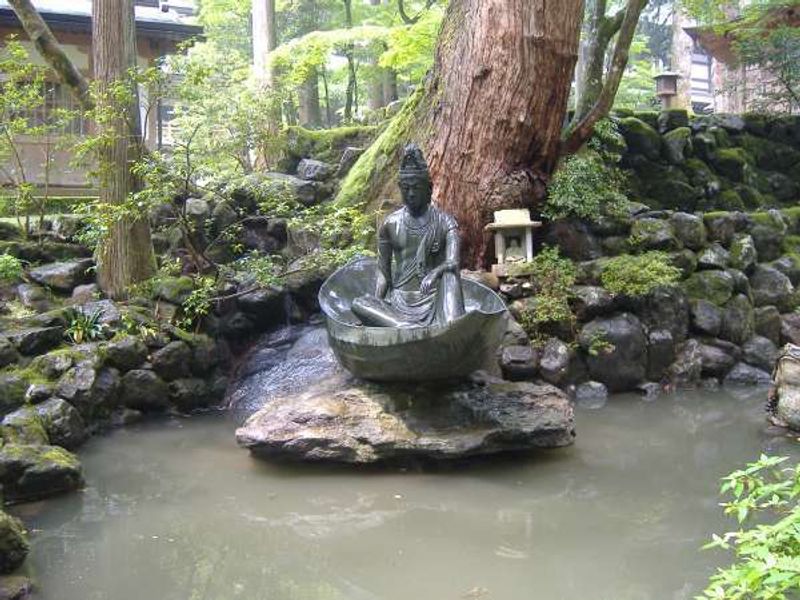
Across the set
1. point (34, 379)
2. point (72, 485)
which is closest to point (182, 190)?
point (34, 379)

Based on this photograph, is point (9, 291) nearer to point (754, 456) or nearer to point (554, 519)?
point (554, 519)

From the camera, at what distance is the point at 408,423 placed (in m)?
6.14

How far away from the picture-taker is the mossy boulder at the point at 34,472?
5.38 meters

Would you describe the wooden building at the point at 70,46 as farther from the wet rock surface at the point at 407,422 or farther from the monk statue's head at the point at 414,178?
the wet rock surface at the point at 407,422

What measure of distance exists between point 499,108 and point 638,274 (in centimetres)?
264

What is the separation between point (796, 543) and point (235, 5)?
70.9 ft

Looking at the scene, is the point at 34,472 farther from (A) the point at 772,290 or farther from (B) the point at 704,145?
(B) the point at 704,145

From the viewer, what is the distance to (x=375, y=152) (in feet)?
39.2

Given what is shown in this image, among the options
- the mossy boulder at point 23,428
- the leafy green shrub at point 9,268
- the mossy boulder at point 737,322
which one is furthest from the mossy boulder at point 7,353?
the mossy boulder at point 737,322

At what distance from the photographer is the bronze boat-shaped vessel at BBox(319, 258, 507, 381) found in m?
5.73

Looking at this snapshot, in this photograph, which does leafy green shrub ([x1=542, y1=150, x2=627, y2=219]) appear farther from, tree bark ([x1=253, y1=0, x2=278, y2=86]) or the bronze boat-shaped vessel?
tree bark ([x1=253, y1=0, x2=278, y2=86])

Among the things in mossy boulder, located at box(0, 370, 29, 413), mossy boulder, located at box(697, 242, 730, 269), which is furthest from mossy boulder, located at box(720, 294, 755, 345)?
mossy boulder, located at box(0, 370, 29, 413)

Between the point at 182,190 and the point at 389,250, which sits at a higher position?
the point at 182,190

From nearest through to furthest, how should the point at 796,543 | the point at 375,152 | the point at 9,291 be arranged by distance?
1. the point at 796,543
2. the point at 9,291
3. the point at 375,152
